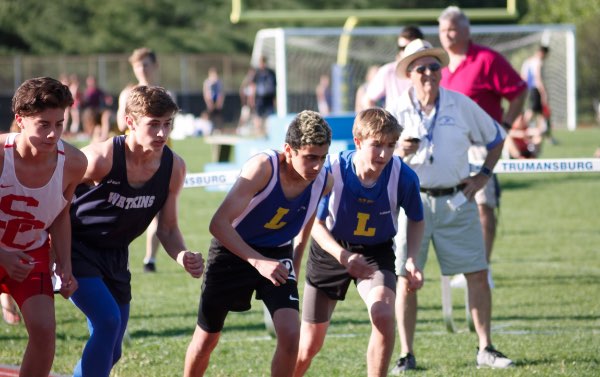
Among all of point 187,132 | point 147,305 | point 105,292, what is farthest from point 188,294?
point 187,132

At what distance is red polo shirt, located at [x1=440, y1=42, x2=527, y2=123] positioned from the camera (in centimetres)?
863

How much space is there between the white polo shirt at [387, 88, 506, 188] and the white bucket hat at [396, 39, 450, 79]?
0.22m

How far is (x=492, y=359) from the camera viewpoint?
22.9 feet

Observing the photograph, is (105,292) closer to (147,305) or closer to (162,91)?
(162,91)

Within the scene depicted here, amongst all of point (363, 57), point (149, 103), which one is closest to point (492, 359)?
point (149, 103)

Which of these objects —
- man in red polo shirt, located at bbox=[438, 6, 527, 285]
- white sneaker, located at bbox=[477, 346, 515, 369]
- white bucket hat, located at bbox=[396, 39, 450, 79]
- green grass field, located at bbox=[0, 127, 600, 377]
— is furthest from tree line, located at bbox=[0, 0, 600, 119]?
white sneaker, located at bbox=[477, 346, 515, 369]

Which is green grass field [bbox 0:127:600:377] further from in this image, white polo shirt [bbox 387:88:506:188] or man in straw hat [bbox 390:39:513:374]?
white polo shirt [bbox 387:88:506:188]

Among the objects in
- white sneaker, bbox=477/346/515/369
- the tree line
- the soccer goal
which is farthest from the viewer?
the tree line

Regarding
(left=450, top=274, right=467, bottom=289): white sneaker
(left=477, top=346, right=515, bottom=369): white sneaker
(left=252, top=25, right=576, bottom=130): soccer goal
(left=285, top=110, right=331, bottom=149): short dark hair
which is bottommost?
(left=450, top=274, right=467, bottom=289): white sneaker

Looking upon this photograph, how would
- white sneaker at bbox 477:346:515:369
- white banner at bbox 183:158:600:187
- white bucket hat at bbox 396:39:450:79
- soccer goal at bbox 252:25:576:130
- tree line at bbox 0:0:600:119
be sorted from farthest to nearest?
1. tree line at bbox 0:0:600:119
2. soccer goal at bbox 252:25:576:130
3. white banner at bbox 183:158:600:187
4. white bucket hat at bbox 396:39:450:79
5. white sneaker at bbox 477:346:515:369

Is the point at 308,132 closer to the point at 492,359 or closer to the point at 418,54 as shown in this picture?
the point at 418,54

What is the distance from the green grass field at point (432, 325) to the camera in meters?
7.12

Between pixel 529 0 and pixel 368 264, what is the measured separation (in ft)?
164

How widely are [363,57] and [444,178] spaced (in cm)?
2258
